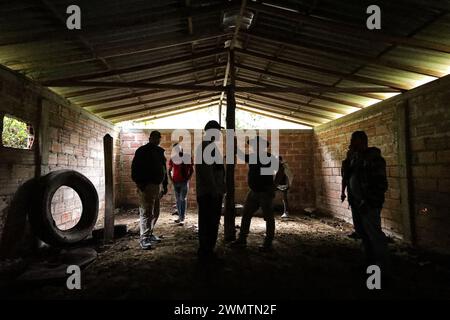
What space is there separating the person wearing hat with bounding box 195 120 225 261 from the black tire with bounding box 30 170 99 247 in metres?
2.14

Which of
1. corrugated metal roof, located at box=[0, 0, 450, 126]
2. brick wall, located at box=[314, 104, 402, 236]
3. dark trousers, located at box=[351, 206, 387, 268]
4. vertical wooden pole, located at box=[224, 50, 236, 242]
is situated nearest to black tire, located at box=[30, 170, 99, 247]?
corrugated metal roof, located at box=[0, 0, 450, 126]

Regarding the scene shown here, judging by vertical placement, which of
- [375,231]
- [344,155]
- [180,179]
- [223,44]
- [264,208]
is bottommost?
[375,231]

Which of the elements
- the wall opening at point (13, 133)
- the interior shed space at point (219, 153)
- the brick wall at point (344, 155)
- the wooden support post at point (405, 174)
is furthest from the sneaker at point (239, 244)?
the wall opening at point (13, 133)

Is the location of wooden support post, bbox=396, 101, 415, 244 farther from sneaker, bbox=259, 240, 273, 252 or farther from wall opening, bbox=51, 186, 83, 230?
wall opening, bbox=51, 186, 83, 230

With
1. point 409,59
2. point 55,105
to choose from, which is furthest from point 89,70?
point 409,59

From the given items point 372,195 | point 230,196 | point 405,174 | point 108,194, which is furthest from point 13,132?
point 405,174

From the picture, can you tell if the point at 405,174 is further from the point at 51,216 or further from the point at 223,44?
the point at 51,216

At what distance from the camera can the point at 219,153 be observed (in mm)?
3742

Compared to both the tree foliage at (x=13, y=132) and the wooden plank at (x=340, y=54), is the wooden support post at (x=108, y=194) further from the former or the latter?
the wooden plank at (x=340, y=54)

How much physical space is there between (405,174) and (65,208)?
20.8 ft

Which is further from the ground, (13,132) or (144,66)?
(144,66)

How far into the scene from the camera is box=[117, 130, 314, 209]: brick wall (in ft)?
28.8

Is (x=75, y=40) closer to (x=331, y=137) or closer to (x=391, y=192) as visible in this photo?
(x=391, y=192)

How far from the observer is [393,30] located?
3479 millimetres
